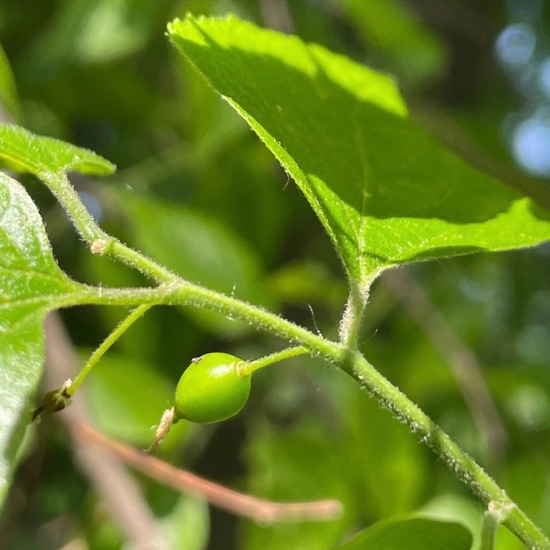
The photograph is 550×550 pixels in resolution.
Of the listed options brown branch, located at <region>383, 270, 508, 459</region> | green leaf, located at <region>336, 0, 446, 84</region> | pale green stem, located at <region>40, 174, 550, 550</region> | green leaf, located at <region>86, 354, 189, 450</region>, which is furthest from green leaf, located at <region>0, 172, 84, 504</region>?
green leaf, located at <region>336, 0, 446, 84</region>

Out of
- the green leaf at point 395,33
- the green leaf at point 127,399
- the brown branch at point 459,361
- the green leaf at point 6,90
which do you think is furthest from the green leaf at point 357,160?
the green leaf at point 395,33

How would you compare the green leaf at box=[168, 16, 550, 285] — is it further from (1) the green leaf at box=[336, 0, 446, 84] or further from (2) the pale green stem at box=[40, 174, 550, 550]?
(1) the green leaf at box=[336, 0, 446, 84]

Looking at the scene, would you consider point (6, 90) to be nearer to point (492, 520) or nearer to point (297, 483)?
point (492, 520)

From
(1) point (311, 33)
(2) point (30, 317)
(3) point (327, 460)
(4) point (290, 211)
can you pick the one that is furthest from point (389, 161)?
(1) point (311, 33)

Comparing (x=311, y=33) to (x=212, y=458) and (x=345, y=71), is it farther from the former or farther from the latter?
(x=345, y=71)

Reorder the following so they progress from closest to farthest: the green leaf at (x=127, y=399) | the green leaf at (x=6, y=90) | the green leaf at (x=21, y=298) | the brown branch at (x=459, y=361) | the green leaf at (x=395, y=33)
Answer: the green leaf at (x=21, y=298) → the green leaf at (x=6, y=90) → the green leaf at (x=127, y=399) → the brown branch at (x=459, y=361) → the green leaf at (x=395, y=33)

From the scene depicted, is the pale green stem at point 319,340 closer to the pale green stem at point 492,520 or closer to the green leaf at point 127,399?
the pale green stem at point 492,520

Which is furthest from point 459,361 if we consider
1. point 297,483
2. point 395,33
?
point 395,33
